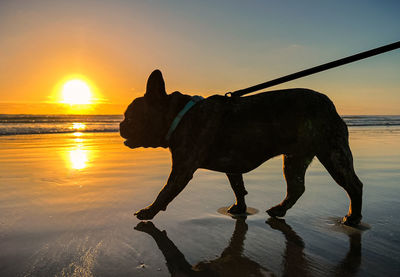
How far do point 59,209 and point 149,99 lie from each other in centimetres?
165

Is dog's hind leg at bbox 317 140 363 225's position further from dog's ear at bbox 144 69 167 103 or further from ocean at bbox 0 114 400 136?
ocean at bbox 0 114 400 136

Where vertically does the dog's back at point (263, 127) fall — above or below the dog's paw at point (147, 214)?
above

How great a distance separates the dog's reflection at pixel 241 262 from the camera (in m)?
2.15

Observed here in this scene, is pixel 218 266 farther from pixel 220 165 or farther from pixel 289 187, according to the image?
pixel 289 187

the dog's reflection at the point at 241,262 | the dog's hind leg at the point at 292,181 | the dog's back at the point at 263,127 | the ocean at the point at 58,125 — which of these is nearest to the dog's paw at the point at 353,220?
the dog's reflection at the point at 241,262

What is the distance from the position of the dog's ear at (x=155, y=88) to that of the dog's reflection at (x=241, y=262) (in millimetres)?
1401

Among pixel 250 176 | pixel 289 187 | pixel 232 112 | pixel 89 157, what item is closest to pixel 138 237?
pixel 232 112

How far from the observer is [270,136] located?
3074 millimetres

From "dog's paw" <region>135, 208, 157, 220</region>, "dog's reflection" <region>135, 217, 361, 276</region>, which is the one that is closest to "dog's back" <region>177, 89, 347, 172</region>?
"dog's paw" <region>135, 208, 157, 220</region>

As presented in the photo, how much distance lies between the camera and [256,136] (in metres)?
3.08

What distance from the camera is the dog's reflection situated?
2152 mm

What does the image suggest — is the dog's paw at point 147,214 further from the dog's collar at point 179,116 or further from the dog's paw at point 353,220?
the dog's paw at point 353,220

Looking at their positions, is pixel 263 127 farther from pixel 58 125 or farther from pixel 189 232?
pixel 58 125

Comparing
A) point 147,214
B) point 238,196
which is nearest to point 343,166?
point 238,196
